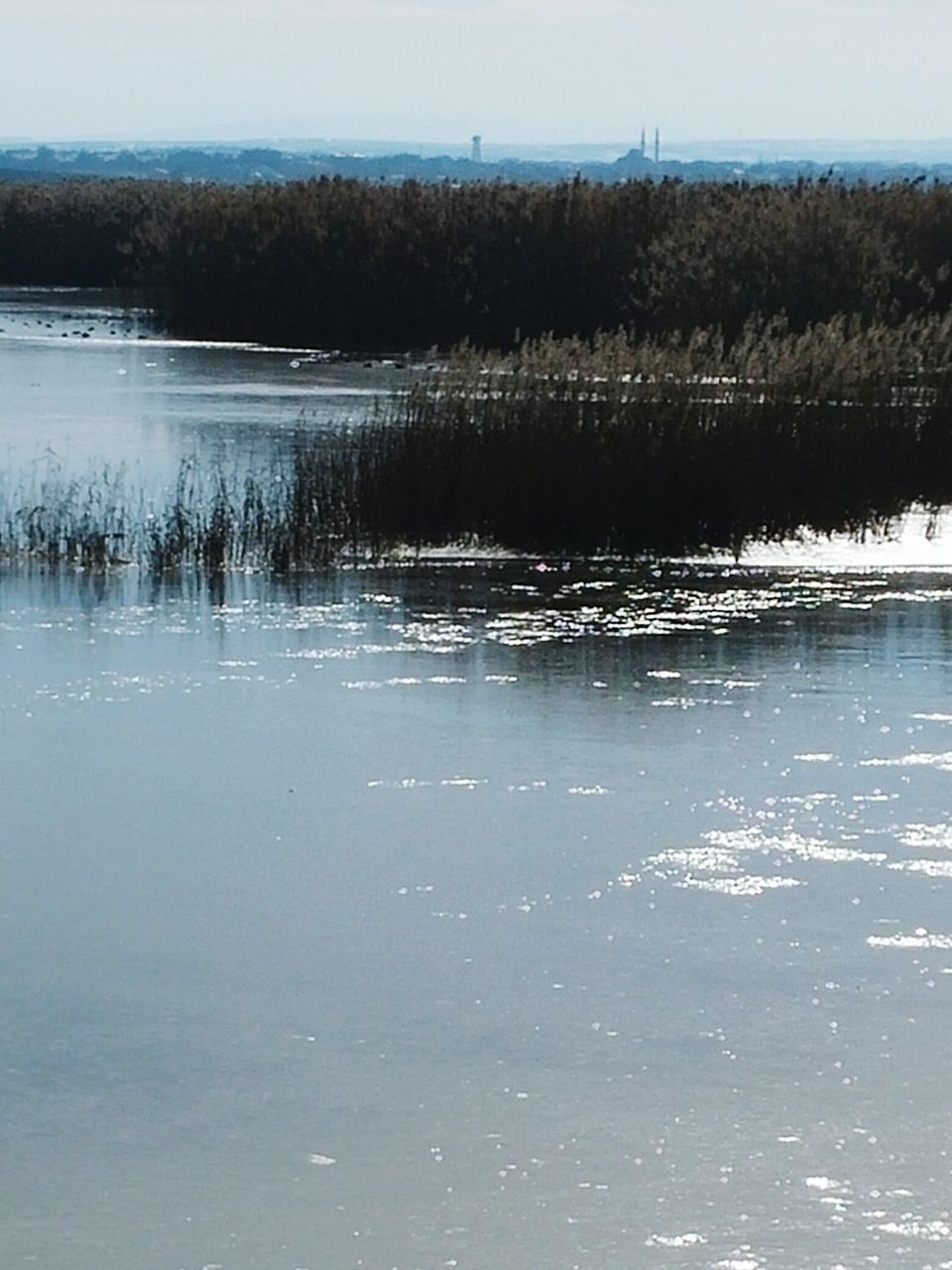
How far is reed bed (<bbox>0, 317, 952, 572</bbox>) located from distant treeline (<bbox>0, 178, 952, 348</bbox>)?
6.50 metres

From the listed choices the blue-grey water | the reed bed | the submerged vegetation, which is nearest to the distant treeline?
the submerged vegetation

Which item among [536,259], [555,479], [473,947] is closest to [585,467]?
[555,479]

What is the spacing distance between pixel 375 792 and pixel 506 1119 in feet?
8.14

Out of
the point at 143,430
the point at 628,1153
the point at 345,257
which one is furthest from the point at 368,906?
the point at 345,257

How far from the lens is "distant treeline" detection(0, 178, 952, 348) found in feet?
64.4

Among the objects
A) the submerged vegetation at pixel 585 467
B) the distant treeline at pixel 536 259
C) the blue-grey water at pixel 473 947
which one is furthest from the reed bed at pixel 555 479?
the distant treeline at pixel 536 259

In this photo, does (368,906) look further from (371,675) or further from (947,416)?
(947,416)

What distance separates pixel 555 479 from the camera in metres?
11.5

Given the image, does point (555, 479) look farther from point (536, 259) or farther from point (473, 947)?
point (536, 259)

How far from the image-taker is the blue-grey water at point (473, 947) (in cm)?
378

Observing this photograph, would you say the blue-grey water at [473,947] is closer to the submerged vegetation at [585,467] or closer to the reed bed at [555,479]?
the reed bed at [555,479]

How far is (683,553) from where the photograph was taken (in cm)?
1149

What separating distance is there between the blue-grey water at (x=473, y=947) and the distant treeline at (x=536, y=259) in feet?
35.2

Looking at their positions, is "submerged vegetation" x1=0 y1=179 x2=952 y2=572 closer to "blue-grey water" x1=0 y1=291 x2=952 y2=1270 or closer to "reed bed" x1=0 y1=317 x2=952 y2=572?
"reed bed" x1=0 y1=317 x2=952 y2=572
